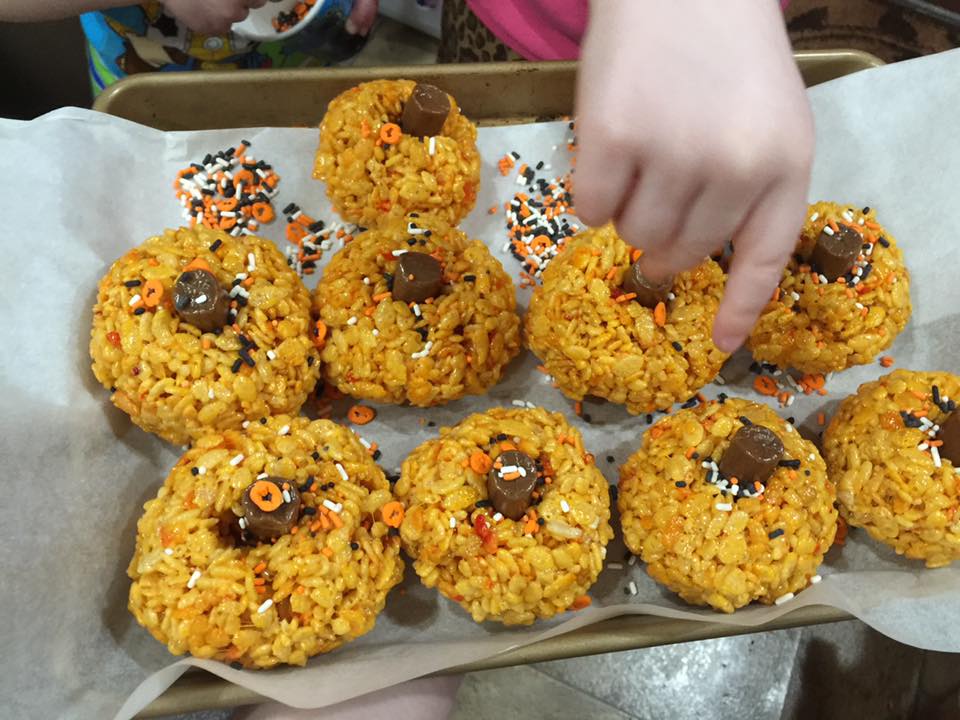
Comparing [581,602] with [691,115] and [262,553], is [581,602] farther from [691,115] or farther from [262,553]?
[691,115]

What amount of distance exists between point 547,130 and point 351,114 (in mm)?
530

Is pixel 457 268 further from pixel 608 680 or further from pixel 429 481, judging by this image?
pixel 608 680

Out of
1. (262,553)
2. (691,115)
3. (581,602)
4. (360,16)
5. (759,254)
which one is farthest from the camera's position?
(360,16)

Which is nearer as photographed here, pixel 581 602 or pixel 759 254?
pixel 759 254

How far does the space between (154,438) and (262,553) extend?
17.0 inches

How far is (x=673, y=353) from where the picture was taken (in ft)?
5.28

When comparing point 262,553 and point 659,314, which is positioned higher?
point 659,314

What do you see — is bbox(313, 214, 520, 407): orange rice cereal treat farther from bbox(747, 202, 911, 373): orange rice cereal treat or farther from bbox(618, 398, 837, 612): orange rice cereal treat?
bbox(747, 202, 911, 373): orange rice cereal treat

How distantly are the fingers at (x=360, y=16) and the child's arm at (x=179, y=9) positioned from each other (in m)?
0.50

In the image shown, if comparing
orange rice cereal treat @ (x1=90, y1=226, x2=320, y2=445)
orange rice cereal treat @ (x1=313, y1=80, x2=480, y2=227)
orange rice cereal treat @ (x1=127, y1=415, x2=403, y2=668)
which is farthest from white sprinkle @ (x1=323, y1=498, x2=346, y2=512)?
orange rice cereal treat @ (x1=313, y1=80, x2=480, y2=227)

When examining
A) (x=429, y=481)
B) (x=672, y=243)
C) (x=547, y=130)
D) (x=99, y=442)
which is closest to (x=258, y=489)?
(x=429, y=481)

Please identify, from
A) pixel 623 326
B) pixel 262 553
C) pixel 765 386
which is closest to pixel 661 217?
pixel 623 326

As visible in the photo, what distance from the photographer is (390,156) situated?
5.79ft

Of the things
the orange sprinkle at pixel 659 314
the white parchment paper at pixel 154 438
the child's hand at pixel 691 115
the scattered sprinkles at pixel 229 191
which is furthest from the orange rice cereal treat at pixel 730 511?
the scattered sprinkles at pixel 229 191
